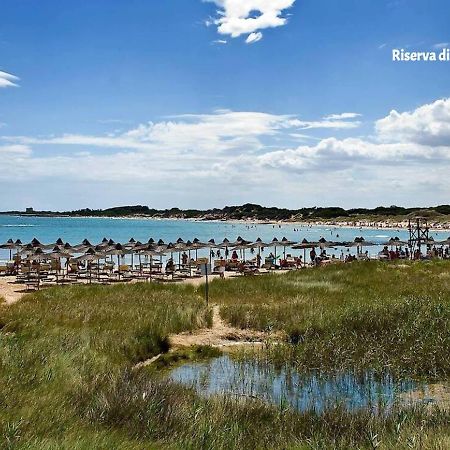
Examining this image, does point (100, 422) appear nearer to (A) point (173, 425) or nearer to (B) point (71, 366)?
(A) point (173, 425)

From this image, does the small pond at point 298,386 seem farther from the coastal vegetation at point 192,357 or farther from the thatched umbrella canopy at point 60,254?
the thatched umbrella canopy at point 60,254

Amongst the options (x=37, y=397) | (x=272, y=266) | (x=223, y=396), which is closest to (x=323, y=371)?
(x=223, y=396)

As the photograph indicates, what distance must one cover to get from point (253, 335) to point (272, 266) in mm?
20627

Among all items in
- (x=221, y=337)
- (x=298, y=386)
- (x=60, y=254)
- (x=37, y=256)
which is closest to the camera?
(x=298, y=386)

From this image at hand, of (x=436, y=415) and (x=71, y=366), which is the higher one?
(x=71, y=366)

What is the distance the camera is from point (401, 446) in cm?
527

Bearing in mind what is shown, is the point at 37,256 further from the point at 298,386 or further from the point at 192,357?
the point at 298,386

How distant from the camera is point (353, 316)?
12.6 metres

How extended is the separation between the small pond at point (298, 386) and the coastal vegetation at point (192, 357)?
0.31m

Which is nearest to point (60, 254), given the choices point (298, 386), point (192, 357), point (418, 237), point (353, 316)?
point (192, 357)

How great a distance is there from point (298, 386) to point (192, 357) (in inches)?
122

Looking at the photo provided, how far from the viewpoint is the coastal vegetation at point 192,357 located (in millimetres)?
5578

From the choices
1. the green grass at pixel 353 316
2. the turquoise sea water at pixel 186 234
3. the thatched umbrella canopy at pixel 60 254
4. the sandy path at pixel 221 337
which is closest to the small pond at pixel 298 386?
the green grass at pixel 353 316

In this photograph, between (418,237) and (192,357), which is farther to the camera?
(418,237)
